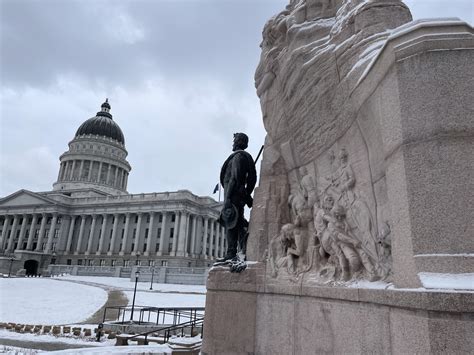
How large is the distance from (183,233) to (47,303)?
5129 centimetres

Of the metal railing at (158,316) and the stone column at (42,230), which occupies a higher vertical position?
the stone column at (42,230)

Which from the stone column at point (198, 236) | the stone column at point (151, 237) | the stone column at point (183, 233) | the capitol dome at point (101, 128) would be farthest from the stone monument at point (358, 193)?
the capitol dome at point (101, 128)

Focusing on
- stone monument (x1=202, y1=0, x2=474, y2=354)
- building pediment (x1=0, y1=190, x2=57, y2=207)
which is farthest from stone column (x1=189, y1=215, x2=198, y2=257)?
stone monument (x1=202, y1=0, x2=474, y2=354)

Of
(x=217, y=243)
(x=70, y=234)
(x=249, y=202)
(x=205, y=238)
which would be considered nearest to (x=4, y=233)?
(x=70, y=234)

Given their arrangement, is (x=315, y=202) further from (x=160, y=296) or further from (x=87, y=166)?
(x=87, y=166)

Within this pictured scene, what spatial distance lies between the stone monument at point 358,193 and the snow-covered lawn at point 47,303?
20.2 meters

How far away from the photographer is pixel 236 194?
8.06 metres

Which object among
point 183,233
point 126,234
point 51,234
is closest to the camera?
point 183,233

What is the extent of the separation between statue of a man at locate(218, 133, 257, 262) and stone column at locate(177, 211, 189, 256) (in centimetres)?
7349

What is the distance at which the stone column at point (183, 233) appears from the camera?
79250mm

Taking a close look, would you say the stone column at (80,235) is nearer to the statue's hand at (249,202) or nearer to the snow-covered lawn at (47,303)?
the snow-covered lawn at (47,303)

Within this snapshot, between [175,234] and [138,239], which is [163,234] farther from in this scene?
[138,239]

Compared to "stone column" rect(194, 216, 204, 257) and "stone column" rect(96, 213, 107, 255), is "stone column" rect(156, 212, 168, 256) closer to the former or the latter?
"stone column" rect(194, 216, 204, 257)

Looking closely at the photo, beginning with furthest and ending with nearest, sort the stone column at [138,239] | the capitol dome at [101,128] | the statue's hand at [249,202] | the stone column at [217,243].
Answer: the capitol dome at [101,128] < the stone column at [217,243] < the stone column at [138,239] < the statue's hand at [249,202]
